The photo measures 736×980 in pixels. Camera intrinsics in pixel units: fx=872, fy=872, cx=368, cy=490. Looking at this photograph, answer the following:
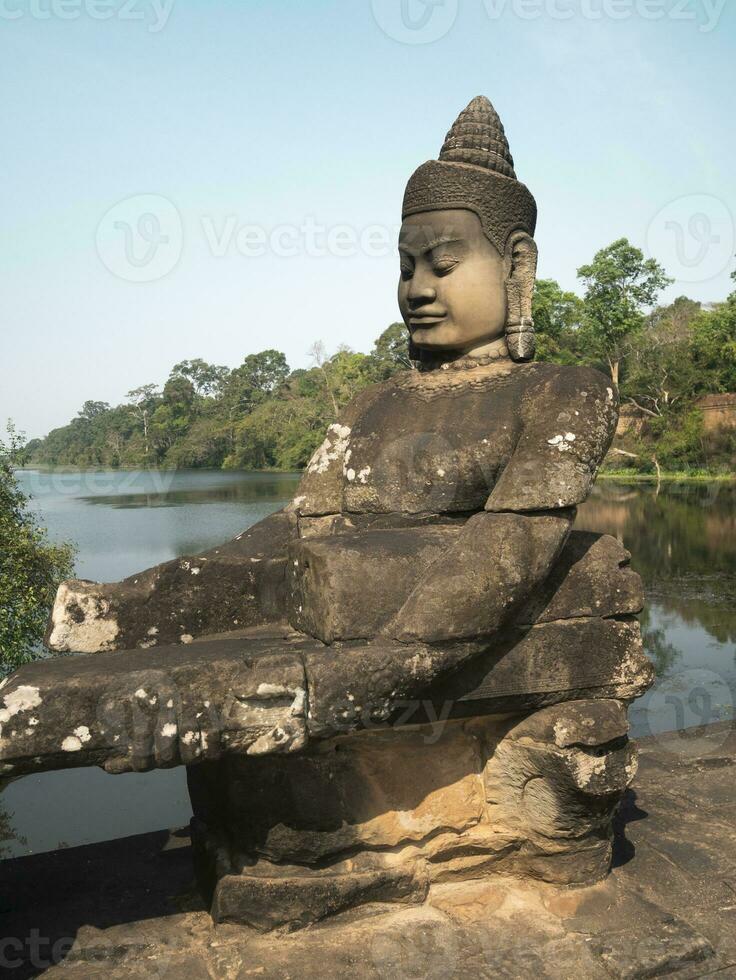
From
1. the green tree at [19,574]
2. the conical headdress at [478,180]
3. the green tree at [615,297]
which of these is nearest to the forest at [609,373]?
the green tree at [615,297]

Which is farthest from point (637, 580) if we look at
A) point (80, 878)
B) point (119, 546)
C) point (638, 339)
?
point (638, 339)

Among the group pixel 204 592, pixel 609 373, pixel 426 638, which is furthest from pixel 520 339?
pixel 609 373

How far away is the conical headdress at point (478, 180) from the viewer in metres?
3.67

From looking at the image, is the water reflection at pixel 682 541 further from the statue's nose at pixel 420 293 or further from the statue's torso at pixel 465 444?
the statue's nose at pixel 420 293

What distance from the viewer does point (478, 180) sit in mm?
3662

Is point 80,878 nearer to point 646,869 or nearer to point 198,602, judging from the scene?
point 198,602

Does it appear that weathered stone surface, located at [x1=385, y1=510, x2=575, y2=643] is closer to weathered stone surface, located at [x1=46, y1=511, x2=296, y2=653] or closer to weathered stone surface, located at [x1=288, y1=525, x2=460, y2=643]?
weathered stone surface, located at [x1=288, y1=525, x2=460, y2=643]

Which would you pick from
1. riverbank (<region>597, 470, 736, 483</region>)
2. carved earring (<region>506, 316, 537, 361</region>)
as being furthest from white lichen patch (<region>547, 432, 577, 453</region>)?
riverbank (<region>597, 470, 736, 483</region>)

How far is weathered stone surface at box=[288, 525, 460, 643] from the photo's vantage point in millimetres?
3049

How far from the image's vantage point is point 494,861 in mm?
3502

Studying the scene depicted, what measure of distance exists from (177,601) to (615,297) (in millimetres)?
40938

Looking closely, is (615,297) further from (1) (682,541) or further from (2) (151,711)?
(2) (151,711)

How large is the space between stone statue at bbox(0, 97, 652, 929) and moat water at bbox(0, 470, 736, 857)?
5.54 metres

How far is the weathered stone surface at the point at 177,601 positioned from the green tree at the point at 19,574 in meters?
6.26
